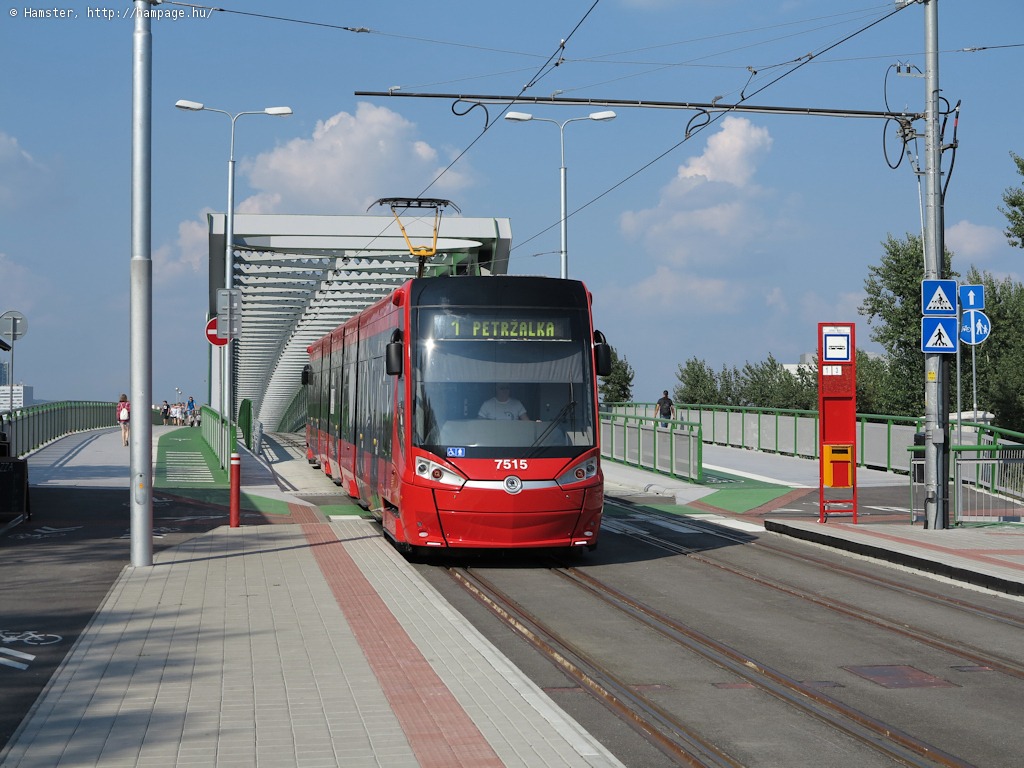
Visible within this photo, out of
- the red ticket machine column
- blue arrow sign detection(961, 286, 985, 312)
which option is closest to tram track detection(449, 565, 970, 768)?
the red ticket machine column

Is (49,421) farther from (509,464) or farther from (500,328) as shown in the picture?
(509,464)

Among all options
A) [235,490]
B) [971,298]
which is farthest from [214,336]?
[971,298]

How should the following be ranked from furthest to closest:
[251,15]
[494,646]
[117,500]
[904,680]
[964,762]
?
[117,500] → [251,15] → [494,646] → [904,680] → [964,762]

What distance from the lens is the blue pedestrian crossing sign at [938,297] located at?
17375 millimetres

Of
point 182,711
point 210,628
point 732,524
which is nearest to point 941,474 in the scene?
point 732,524

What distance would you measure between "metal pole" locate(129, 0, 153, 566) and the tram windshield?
2.94 meters

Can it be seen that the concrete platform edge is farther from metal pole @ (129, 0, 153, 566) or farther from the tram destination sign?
metal pole @ (129, 0, 153, 566)

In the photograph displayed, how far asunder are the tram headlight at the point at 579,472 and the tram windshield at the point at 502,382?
6.3 inches

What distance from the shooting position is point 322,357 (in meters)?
27.8

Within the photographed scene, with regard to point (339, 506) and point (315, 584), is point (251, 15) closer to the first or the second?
point (339, 506)

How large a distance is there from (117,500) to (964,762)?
1707 cm

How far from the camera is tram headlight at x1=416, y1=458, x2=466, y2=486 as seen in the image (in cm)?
1352

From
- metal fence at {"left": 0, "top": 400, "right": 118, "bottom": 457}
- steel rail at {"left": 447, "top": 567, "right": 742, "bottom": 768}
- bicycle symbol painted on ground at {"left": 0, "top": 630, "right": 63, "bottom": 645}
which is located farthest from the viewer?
metal fence at {"left": 0, "top": 400, "right": 118, "bottom": 457}

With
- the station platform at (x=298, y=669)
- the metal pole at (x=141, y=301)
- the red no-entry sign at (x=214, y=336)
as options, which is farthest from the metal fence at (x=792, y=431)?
the metal pole at (x=141, y=301)
